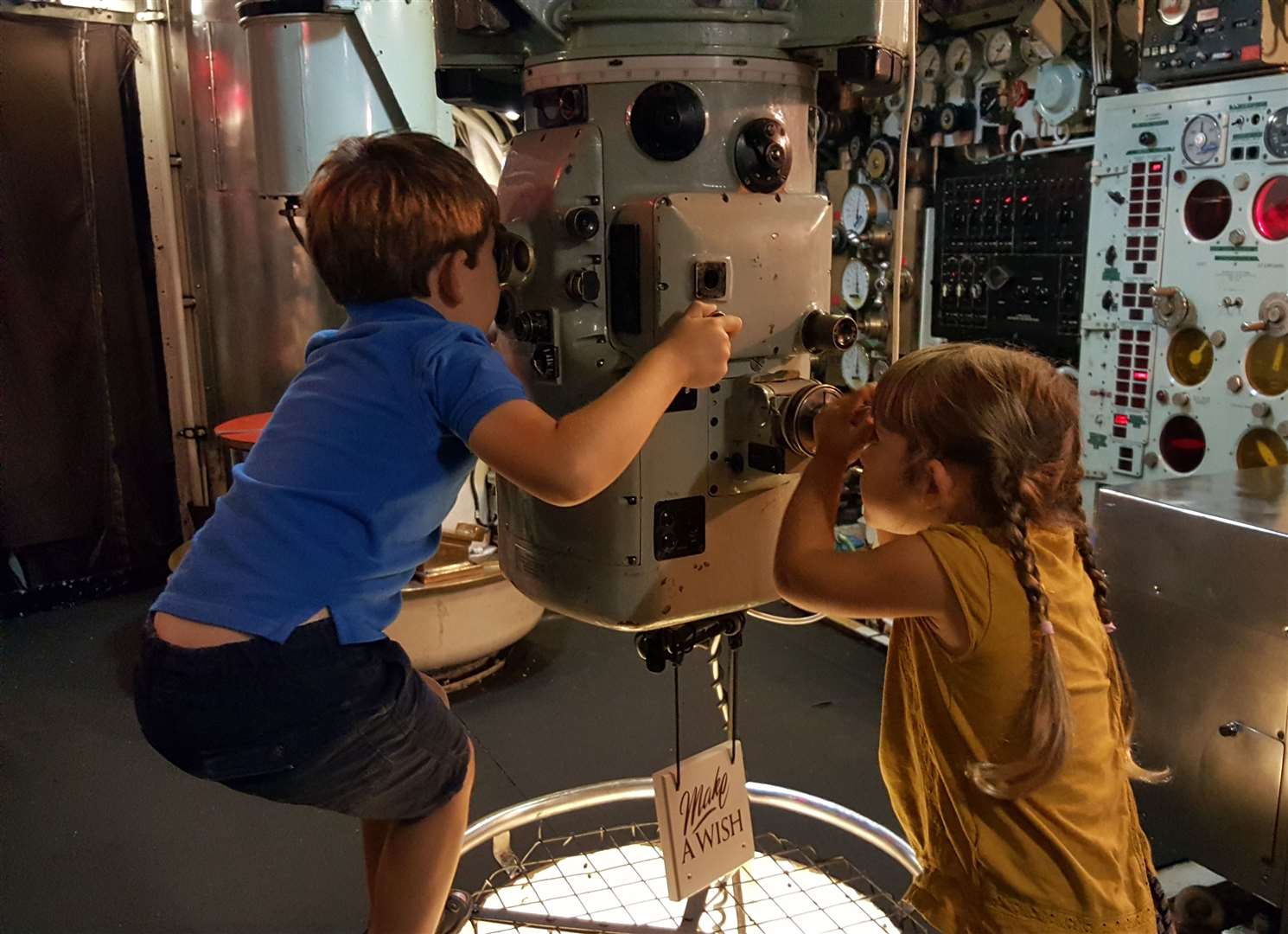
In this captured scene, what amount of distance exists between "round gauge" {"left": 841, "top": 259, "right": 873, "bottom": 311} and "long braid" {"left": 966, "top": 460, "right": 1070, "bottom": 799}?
2788 mm

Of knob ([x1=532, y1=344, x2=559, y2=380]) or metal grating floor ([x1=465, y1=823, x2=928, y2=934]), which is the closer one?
knob ([x1=532, y1=344, x2=559, y2=380])

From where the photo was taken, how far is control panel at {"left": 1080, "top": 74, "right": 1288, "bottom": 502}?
8.26 feet

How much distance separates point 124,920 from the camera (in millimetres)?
2205

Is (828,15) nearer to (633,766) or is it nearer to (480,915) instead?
(480,915)

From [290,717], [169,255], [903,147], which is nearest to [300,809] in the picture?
[290,717]

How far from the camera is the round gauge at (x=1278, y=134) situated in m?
2.44

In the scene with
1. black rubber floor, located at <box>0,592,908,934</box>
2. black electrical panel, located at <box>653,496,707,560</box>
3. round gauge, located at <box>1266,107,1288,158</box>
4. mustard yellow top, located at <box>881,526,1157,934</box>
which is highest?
round gauge, located at <box>1266,107,1288,158</box>

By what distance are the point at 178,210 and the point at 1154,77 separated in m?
3.35

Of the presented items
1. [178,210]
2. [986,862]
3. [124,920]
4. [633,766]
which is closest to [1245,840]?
[986,862]

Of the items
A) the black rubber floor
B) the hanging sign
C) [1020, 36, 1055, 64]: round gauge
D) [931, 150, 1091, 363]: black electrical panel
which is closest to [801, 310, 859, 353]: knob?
the hanging sign

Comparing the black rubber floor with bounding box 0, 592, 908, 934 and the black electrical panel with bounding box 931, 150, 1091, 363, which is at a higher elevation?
the black electrical panel with bounding box 931, 150, 1091, 363

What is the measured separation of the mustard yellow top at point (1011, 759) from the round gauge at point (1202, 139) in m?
1.77

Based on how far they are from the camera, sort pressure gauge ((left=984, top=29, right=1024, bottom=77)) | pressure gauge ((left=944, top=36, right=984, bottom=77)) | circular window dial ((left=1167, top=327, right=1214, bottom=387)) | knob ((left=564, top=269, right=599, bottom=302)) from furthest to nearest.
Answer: pressure gauge ((left=944, top=36, right=984, bottom=77)) → pressure gauge ((left=984, top=29, right=1024, bottom=77)) → circular window dial ((left=1167, top=327, right=1214, bottom=387)) → knob ((left=564, top=269, right=599, bottom=302))

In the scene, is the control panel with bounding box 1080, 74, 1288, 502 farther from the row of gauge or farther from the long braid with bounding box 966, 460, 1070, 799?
the long braid with bounding box 966, 460, 1070, 799
